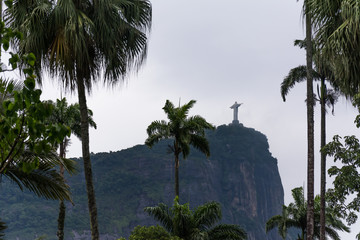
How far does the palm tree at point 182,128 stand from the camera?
24.4m

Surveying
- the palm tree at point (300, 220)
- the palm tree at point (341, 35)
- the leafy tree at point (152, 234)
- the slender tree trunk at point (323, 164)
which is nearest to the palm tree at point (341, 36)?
the palm tree at point (341, 35)

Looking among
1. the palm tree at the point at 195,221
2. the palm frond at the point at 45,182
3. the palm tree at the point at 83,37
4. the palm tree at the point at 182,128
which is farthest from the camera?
the palm tree at the point at 182,128

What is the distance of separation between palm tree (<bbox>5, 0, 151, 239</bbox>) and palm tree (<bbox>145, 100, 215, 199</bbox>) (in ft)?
40.0

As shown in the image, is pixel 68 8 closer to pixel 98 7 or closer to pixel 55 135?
pixel 98 7

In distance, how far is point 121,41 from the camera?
11859mm

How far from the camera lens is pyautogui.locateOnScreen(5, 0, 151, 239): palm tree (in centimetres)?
Answer: 1044

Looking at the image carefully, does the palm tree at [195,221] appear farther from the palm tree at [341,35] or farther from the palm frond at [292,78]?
the palm tree at [341,35]

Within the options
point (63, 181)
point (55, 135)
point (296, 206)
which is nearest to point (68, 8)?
point (63, 181)

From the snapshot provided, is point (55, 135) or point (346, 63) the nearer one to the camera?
point (55, 135)

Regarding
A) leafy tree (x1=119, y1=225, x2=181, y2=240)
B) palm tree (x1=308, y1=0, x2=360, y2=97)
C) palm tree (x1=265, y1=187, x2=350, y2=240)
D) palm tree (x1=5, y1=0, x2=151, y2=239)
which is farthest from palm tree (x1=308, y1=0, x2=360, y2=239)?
palm tree (x1=265, y1=187, x2=350, y2=240)

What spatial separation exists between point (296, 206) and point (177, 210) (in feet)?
41.9

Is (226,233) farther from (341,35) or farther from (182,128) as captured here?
(341,35)

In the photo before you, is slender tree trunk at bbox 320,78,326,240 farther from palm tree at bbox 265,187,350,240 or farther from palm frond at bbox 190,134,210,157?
palm frond at bbox 190,134,210,157

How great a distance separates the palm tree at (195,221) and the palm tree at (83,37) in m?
11.0
